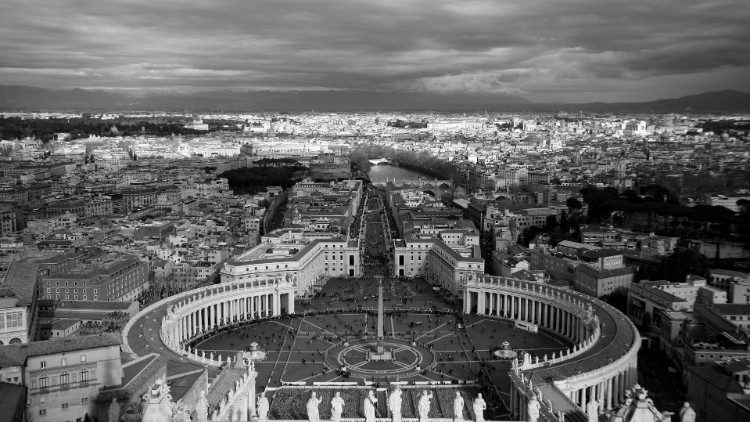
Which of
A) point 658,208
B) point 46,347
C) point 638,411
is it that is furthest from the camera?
point 658,208

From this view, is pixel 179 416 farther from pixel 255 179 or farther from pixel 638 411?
pixel 255 179

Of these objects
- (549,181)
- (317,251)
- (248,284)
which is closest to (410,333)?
(248,284)

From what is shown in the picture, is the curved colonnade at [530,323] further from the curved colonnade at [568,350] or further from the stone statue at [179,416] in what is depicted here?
the stone statue at [179,416]

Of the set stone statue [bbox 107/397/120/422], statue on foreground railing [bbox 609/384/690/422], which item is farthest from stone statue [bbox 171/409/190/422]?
statue on foreground railing [bbox 609/384/690/422]

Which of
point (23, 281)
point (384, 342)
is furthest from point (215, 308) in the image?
point (23, 281)

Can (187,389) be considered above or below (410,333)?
above

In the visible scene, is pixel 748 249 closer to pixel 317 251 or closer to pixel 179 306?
pixel 317 251

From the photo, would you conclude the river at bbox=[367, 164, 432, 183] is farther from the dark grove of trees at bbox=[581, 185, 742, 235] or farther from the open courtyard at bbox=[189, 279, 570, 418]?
the open courtyard at bbox=[189, 279, 570, 418]
